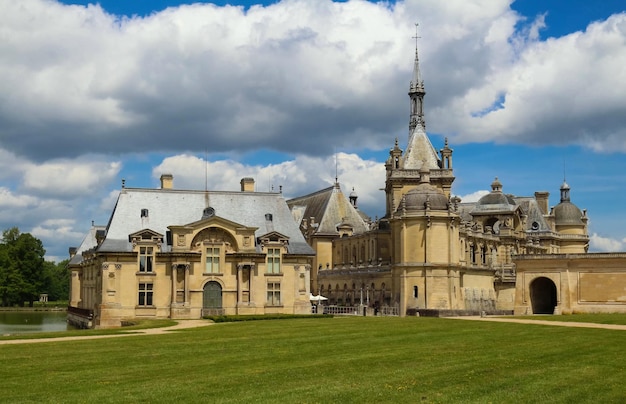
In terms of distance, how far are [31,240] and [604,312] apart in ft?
284

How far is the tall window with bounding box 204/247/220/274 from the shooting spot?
6462 cm

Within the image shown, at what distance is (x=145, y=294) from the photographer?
62938 mm

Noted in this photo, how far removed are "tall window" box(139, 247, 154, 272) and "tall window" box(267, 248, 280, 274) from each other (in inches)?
379

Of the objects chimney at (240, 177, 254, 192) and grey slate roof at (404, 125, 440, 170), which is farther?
grey slate roof at (404, 125, 440, 170)

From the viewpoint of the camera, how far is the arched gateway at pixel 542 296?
2808 inches

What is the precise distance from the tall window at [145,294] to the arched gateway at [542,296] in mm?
32546

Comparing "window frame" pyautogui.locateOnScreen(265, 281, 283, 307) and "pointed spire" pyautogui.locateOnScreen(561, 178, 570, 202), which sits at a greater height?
"pointed spire" pyautogui.locateOnScreen(561, 178, 570, 202)

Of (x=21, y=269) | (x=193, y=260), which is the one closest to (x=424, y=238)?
(x=193, y=260)

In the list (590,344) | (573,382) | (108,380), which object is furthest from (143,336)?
(573,382)

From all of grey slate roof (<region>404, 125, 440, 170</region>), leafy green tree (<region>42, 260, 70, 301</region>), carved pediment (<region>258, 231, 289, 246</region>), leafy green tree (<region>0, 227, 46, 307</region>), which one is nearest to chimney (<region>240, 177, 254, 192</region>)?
carved pediment (<region>258, 231, 289, 246</region>)

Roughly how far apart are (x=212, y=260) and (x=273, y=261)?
5.19 metres

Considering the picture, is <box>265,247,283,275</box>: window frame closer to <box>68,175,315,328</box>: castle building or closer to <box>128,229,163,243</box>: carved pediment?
<box>68,175,315,328</box>: castle building

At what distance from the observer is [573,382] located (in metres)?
21.1

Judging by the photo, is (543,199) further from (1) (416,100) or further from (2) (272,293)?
(2) (272,293)
